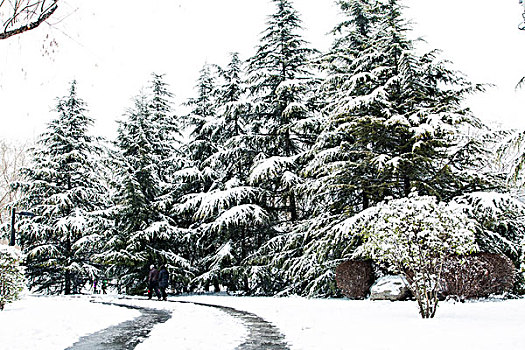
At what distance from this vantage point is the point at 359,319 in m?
8.94

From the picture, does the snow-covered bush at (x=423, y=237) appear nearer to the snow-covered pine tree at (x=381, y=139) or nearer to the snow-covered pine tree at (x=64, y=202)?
the snow-covered pine tree at (x=381, y=139)

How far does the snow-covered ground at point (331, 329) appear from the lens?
6.12 meters

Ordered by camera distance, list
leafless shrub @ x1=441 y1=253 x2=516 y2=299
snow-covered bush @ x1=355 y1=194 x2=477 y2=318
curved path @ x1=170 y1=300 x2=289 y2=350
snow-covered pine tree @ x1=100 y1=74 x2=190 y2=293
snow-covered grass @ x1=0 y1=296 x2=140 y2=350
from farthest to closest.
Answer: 1. snow-covered pine tree @ x1=100 y1=74 x2=190 y2=293
2. leafless shrub @ x1=441 y1=253 x2=516 y2=299
3. snow-covered bush @ x1=355 y1=194 x2=477 y2=318
4. snow-covered grass @ x1=0 y1=296 x2=140 y2=350
5. curved path @ x1=170 y1=300 x2=289 y2=350

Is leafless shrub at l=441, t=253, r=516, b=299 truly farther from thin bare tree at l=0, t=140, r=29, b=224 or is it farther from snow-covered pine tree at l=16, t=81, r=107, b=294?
thin bare tree at l=0, t=140, r=29, b=224

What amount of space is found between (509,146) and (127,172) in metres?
18.2

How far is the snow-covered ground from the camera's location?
6.12 meters

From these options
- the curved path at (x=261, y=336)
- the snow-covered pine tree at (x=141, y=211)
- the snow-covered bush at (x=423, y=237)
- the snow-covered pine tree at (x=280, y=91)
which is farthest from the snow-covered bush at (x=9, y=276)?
the snow-covered bush at (x=423, y=237)

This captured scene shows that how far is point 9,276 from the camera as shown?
12117mm

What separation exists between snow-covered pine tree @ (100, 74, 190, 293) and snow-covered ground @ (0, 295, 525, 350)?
393 inches

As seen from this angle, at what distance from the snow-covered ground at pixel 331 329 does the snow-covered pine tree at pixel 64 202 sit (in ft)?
43.0

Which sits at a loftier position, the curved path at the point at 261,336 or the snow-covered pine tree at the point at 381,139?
the snow-covered pine tree at the point at 381,139

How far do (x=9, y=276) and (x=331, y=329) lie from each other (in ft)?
31.2

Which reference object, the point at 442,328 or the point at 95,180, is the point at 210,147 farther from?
the point at 442,328

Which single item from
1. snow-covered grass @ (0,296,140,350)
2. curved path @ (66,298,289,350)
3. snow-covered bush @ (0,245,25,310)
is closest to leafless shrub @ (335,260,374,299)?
curved path @ (66,298,289,350)
